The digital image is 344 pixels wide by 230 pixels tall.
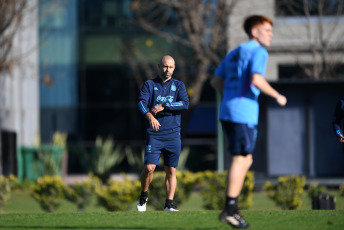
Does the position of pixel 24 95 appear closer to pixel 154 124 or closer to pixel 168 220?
pixel 154 124

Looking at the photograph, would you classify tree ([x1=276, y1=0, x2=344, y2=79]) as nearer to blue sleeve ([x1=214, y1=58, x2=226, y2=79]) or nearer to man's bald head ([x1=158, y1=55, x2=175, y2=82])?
man's bald head ([x1=158, y1=55, x2=175, y2=82])

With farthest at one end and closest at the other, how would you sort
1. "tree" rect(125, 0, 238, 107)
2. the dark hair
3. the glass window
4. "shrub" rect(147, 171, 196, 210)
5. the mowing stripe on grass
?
"tree" rect(125, 0, 238, 107)
the glass window
"shrub" rect(147, 171, 196, 210)
the mowing stripe on grass
the dark hair

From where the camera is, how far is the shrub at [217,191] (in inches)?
→ 547

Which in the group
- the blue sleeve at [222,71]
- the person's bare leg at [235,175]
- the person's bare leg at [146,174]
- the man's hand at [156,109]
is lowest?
the person's bare leg at [146,174]

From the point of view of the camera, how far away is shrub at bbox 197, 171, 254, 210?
45.6 feet

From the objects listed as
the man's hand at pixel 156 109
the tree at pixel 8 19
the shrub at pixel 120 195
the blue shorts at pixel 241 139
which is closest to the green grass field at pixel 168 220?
the blue shorts at pixel 241 139

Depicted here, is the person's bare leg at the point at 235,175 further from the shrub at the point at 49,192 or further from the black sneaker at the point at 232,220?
the shrub at the point at 49,192

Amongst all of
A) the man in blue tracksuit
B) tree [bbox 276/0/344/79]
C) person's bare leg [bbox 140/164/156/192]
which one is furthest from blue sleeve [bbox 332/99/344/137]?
tree [bbox 276/0/344/79]

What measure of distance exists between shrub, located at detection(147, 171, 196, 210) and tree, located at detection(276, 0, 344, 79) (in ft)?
22.3

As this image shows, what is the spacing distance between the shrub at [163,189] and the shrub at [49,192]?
7.07 ft

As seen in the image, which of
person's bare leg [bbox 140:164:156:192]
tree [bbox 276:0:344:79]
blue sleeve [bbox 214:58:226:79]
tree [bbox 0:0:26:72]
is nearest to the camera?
blue sleeve [bbox 214:58:226:79]

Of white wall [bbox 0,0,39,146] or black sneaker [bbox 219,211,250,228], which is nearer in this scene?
black sneaker [bbox 219,211,250,228]

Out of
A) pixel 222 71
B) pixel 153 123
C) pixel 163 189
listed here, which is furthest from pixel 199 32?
pixel 222 71

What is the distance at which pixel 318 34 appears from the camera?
21766 millimetres
